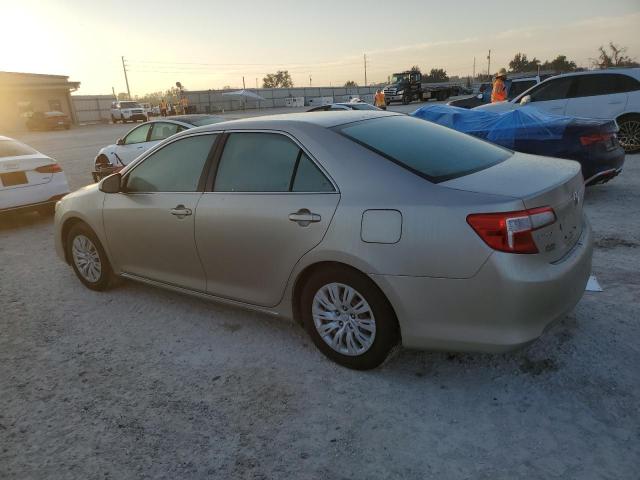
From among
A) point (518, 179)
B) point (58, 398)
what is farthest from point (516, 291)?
point (58, 398)

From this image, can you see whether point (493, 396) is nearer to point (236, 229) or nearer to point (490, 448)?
point (490, 448)

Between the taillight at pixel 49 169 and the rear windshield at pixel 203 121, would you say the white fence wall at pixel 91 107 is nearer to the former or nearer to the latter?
the rear windshield at pixel 203 121

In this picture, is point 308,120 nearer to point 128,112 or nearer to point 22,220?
point 22,220

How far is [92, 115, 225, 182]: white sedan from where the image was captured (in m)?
9.27

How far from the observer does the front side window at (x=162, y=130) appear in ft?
30.8

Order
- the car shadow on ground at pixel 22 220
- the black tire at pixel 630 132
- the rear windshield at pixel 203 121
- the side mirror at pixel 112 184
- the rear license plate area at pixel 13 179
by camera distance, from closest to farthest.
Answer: the side mirror at pixel 112 184 → the rear license plate area at pixel 13 179 → the car shadow on ground at pixel 22 220 → the rear windshield at pixel 203 121 → the black tire at pixel 630 132

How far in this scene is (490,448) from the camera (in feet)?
7.78

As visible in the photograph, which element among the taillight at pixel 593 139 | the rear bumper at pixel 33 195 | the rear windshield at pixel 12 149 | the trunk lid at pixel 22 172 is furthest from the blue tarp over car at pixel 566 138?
the rear windshield at pixel 12 149

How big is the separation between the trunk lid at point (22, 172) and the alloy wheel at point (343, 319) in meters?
6.27

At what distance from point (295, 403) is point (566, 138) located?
539cm

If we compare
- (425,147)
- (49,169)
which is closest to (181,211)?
(425,147)

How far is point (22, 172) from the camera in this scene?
7.44 m

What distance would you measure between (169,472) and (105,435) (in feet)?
1.75

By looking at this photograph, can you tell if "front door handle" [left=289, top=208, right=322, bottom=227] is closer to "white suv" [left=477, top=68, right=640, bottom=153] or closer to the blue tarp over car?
the blue tarp over car
